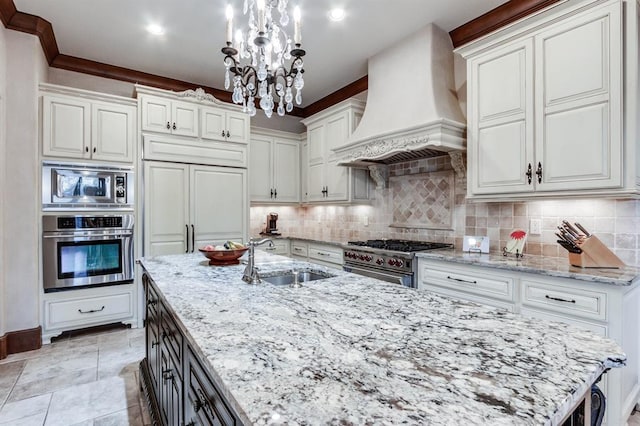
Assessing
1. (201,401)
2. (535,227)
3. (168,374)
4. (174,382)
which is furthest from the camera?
(535,227)

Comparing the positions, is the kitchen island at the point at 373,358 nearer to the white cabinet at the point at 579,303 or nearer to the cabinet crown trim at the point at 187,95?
the white cabinet at the point at 579,303

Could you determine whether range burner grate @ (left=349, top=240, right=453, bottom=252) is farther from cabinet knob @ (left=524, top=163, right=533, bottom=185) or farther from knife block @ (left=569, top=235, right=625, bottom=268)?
knife block @ (left=569, top=235, right=625, bottom=268)

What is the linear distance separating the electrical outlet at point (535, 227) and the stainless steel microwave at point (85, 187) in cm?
382

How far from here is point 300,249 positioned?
4.59 meters

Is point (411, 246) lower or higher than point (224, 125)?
lower

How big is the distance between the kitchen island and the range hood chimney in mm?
1792

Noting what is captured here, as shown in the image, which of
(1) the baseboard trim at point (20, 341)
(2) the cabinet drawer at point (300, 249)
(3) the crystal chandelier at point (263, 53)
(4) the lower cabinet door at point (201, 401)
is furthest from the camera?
(2) the cabinet drawer at point (300, 249)

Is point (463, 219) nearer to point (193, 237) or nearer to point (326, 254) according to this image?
point (326, 254)

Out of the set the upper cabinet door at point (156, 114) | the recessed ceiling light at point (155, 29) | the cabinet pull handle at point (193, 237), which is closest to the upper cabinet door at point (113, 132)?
the upper cabinet door at point (156, 114)

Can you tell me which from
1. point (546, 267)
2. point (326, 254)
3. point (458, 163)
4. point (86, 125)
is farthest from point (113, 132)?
point (546, 267)

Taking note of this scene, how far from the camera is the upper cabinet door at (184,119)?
3.78 metres

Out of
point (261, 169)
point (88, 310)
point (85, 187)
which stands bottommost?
point (88, 310)

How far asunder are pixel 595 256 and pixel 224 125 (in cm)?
379

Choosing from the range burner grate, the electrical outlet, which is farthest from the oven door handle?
the electrical outlet
